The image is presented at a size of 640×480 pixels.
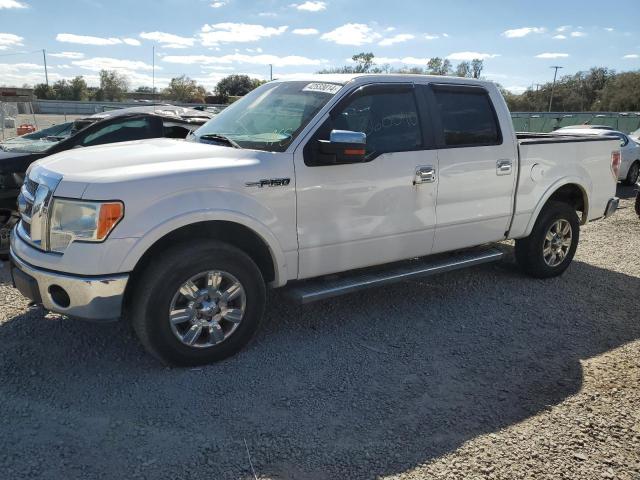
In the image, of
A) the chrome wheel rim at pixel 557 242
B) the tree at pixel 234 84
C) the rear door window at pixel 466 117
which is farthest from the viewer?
the tree at pixel 234 84

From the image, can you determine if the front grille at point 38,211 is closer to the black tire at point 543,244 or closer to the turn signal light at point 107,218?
the turn signal light at point 107,218

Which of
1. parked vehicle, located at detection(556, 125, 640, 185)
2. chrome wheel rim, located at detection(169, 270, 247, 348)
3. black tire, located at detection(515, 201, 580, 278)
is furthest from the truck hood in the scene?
parked vehicle, located at detection(556, 125, 640, 185)

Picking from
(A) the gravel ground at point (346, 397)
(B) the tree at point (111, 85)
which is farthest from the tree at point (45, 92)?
(A) the gravel ground at point (346, 397)

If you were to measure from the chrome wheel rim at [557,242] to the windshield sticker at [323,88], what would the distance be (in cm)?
292

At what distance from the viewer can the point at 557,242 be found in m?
6.04

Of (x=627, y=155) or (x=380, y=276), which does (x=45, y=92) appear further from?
(x=380, y=276)

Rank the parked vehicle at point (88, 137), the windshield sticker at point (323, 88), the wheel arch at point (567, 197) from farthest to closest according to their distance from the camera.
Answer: the parked vehicle at point (88, 137), the wheel arch at point (567, 197), the windshield sticker at point (323, 88)

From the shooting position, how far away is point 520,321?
4.93m

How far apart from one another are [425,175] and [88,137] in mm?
4774

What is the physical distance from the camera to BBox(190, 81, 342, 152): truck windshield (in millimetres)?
4203

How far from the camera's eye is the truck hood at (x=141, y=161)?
3.54 meters

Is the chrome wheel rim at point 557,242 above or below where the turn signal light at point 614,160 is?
below

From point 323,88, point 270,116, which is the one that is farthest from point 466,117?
point 270,116

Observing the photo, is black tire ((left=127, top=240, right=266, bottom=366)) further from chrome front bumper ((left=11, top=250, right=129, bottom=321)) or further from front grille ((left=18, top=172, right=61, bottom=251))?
front grille ((left=18, top=172, right=61, bottom=251))
